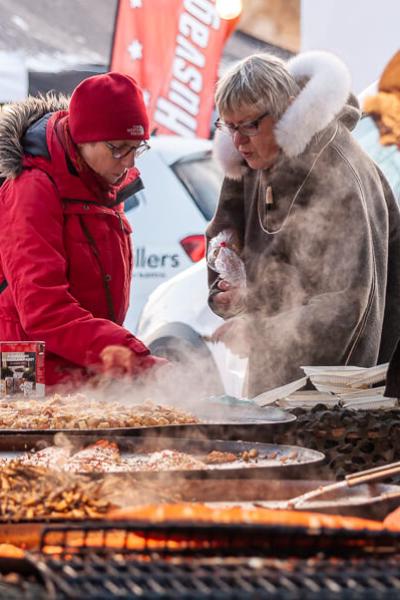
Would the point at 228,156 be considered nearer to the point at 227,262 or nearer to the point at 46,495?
the point at 227,262

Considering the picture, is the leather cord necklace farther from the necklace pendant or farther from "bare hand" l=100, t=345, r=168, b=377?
"bare hand" l=100, t=345, r=168, b=377

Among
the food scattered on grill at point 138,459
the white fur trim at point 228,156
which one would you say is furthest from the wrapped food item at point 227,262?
the food scattered on grill at point 138,459

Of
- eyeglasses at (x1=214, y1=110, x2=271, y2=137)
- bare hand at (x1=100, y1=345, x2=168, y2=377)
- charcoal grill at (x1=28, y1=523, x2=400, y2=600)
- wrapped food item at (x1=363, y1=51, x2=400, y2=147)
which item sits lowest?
bare hand at (x1=100, y1=345, x2=168, y2=377)

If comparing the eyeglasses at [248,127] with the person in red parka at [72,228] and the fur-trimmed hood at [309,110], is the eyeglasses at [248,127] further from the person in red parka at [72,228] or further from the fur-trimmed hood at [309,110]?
the person in red parka at [72,228]

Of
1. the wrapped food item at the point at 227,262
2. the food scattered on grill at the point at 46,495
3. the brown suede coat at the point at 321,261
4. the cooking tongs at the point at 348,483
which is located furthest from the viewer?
the wrapped food item at the point at 227,262

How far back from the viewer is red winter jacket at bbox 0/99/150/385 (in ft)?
11.3

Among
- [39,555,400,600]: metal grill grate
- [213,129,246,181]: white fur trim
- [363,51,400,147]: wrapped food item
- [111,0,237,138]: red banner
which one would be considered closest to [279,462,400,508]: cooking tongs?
[39,555,400,600]: metal grill grate

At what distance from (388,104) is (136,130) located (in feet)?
7.92

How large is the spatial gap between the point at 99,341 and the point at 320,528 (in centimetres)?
212

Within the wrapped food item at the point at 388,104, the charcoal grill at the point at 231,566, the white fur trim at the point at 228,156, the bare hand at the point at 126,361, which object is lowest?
the bare hand at the point at 126,361

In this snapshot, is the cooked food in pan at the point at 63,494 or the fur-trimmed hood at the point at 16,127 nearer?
the cooked food in pan at the point at 63,494

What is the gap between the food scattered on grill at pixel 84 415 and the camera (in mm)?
2648

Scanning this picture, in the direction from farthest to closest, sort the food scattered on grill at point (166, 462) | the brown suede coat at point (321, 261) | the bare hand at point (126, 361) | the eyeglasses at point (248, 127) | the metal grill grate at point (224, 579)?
the eyeglasses at point (248, 127) → the brown suede coat at point (321, 261) → the bare hand at point (126, 361) → the food scattered on grill at point (166, 462) → the metal grill grate at point (224, 579)

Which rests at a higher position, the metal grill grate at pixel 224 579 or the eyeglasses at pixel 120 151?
the eyeglasses at pixel 120 151
